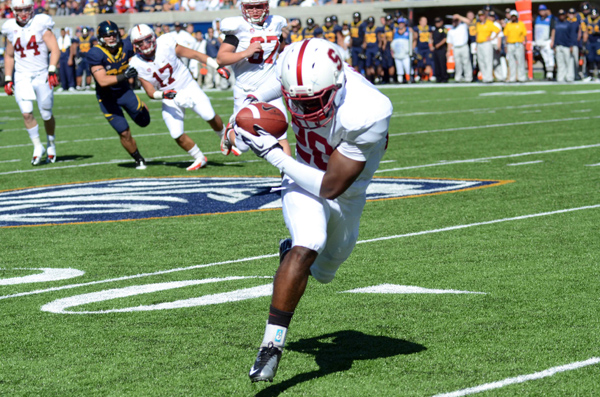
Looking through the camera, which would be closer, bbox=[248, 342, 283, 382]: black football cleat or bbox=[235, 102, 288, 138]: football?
bbox=[248, 342, 283, 382]: black football cleat

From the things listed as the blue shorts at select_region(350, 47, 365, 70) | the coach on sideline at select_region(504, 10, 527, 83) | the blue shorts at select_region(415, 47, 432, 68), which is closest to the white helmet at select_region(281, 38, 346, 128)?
the coach on sideline at select_region(504, 10, 527, 83)

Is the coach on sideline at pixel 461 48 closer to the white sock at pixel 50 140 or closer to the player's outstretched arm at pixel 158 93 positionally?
the white sock at pixel 50 140

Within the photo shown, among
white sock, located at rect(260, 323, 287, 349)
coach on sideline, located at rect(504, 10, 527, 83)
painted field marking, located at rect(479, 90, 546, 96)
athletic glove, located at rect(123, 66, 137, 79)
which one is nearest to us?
white sock, located at rect(260, 323, 287, 349)

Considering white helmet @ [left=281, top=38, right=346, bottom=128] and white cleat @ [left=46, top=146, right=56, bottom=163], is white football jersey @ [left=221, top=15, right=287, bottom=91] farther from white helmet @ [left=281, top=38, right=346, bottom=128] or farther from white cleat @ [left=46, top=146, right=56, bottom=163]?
white helmet @ [left=281, top=38, right=346, bottom=128]

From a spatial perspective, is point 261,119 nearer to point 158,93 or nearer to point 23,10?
point 158,93

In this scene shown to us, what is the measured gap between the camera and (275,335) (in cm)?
382

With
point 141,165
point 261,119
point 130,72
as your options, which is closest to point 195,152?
point 141,165

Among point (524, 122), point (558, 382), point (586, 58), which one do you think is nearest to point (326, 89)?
point (558, 382)

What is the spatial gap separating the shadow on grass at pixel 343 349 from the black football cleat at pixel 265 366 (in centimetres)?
28

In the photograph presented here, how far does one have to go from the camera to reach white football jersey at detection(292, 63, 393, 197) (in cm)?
405

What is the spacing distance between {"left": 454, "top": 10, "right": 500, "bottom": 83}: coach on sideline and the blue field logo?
1725 centimetres

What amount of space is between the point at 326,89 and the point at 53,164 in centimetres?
966

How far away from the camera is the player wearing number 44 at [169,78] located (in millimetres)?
11344

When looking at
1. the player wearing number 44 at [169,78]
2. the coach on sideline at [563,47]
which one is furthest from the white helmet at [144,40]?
the coach on sideline at [563,47]
